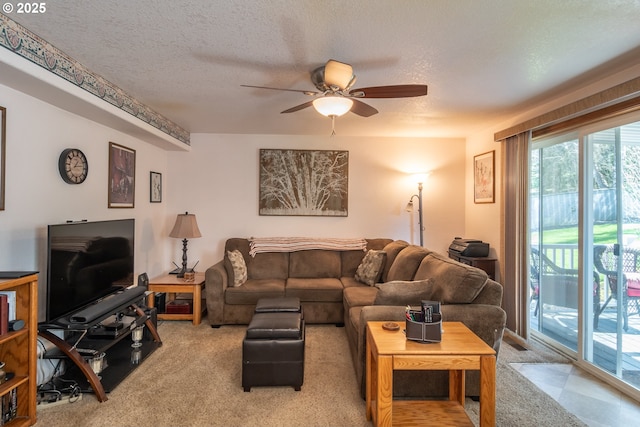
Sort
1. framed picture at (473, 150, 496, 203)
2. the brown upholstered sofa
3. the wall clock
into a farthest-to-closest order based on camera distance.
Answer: framed picture at (473, 150, 496, 203)
the wall clock
the brown upholstered sofa

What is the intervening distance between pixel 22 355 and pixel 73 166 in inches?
60.2

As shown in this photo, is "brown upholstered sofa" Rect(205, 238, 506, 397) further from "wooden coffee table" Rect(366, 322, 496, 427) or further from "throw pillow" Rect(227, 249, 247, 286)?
"wooden coffee table" Rect(366, 322, 496, 427)

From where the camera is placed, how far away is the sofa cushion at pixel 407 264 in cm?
313

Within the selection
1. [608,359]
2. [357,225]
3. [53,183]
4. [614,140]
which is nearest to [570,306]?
[608,359]

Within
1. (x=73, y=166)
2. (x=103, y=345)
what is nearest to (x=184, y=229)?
(x=73, y=166)

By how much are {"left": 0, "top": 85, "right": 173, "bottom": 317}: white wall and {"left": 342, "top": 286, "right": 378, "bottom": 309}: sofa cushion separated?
2520 millimetres

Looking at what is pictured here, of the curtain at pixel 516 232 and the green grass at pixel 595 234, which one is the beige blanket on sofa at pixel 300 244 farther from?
the green grass at pixel 595 234

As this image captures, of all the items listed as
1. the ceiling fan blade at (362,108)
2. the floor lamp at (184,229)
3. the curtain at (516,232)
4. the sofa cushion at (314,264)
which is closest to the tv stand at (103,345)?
the floor lamp at (184,229)

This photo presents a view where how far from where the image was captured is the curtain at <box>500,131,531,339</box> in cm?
325

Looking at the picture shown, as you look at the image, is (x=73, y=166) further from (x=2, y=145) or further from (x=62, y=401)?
(x=62, y=401)

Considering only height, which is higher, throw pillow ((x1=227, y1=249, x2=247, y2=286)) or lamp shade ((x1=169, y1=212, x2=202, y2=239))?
lamp shade ((x1=169, y1=212, x2=202, y2=239))

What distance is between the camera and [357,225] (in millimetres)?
4570

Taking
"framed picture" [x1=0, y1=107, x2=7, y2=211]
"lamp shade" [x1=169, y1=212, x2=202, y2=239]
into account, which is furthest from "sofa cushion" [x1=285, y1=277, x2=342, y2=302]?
"framed picture" [x1=0, y1=107, x2=7, y2=211]

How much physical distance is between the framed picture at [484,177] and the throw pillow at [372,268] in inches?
61.0
